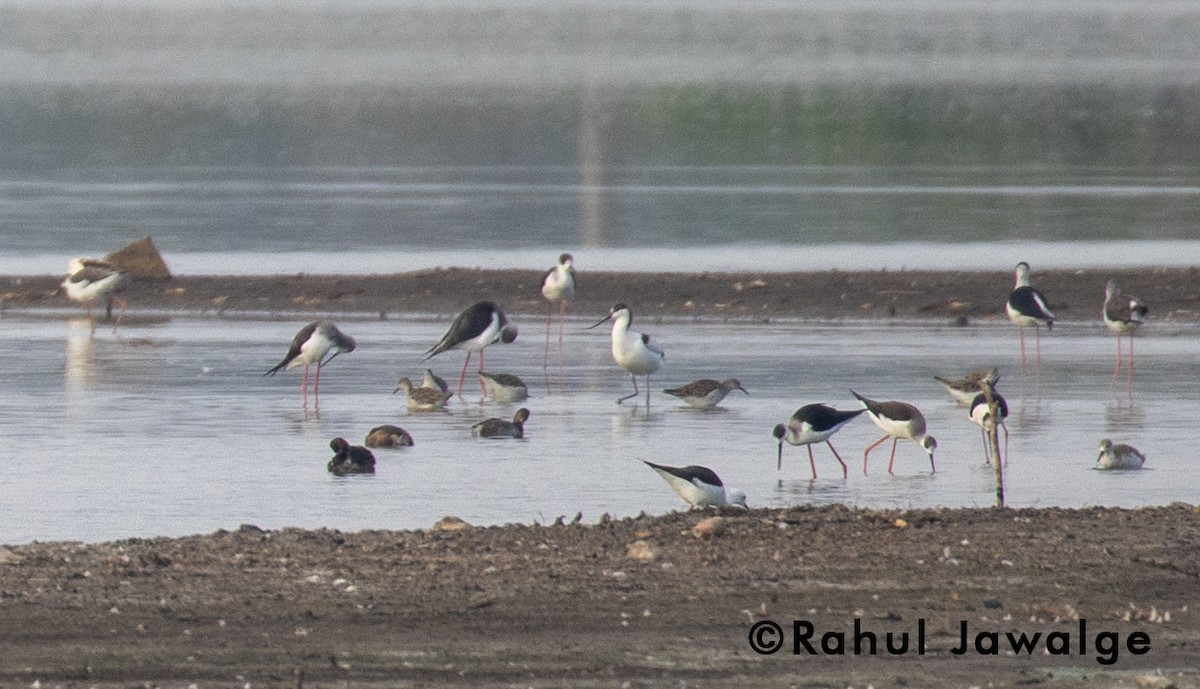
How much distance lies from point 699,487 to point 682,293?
40.5 feet

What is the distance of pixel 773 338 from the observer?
20.4 meters

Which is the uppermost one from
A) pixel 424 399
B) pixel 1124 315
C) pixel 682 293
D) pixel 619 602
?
pixel 682 293

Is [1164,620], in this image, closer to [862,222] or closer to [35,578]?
[35,578]

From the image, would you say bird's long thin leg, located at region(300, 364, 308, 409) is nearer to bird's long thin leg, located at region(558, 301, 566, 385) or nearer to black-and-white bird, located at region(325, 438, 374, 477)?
bird's long thin leg, located at region(558, 301, 566, 385)

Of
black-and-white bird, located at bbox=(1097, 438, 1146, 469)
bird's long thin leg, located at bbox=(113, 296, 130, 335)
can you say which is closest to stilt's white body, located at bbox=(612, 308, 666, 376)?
black-and-white bird, located at bbox=(1097, 438, 1146, 469)

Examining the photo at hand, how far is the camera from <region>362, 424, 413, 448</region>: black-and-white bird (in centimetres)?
1384

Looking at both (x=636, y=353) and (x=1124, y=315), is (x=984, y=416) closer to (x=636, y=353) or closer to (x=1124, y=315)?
(x=636, y=353)

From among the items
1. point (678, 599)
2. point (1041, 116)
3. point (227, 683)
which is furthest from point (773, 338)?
point (1041, 116)

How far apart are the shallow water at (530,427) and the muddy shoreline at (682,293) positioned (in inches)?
36.8

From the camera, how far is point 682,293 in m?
23.4

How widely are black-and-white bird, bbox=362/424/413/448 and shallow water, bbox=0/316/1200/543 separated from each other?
0.44 ft

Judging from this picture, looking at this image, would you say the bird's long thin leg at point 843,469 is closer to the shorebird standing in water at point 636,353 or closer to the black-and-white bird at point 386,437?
the black-and-white bird at point 386,437

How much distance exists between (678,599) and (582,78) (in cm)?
11005

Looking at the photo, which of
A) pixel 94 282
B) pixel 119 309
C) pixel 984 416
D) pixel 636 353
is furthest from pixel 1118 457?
pixel 119 309
